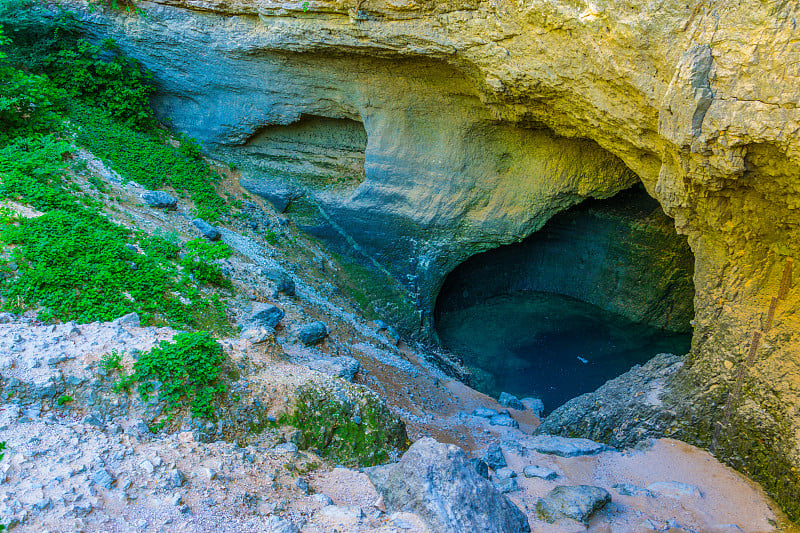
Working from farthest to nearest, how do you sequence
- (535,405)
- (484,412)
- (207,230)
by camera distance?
1. (535,405)
2. (207,230)
3. (484,412)

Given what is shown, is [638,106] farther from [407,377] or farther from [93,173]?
[93,173]

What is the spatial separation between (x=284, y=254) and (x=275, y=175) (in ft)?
5.32

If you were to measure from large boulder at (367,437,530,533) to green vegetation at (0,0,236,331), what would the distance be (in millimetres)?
2413

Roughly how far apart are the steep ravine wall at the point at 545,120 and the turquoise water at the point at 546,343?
1.14 meters

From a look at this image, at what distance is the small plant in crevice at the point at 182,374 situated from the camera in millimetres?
3602

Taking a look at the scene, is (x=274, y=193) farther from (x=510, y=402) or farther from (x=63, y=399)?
(x=63, y=399)

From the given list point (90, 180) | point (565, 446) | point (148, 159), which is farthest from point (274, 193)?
point (565, 446)

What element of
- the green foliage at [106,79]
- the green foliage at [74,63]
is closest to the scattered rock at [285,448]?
the green foliage at [74,63]

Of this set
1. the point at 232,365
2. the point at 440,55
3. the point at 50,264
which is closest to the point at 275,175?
the point at 440,55

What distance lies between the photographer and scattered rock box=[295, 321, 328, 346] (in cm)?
540

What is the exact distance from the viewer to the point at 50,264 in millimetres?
4355

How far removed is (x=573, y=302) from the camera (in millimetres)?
8531

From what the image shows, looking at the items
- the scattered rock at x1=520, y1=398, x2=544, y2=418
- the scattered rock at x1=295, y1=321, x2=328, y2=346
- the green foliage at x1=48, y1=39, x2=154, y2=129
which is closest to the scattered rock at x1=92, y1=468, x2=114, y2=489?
the scattered rock at x1=295, y1=321, x2=328, y2=346

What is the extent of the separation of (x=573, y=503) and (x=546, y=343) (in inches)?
192
